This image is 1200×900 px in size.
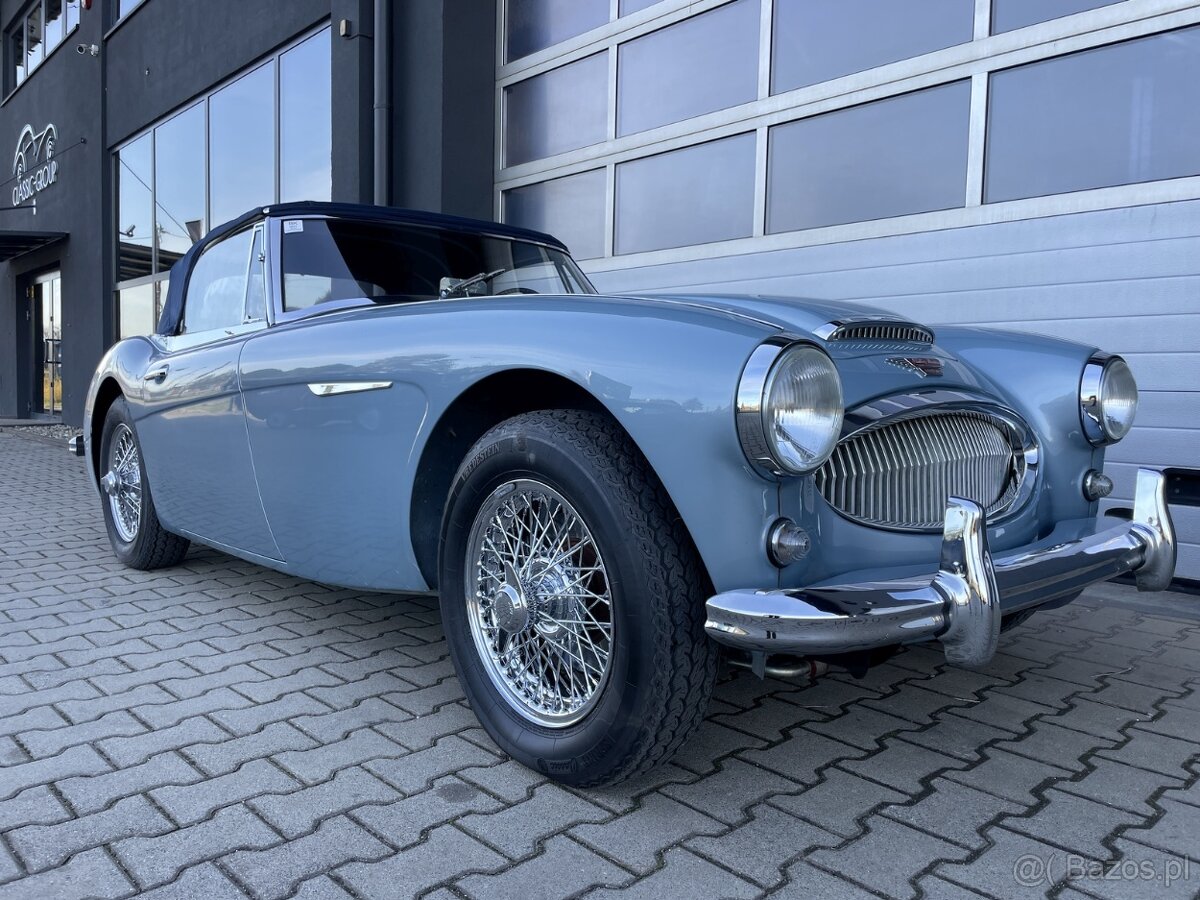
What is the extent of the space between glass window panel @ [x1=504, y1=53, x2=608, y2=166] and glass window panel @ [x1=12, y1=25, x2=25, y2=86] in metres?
14.0

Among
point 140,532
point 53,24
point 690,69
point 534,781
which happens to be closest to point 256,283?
point 140,532

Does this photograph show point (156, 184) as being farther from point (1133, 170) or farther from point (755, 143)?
point (1133, 170)

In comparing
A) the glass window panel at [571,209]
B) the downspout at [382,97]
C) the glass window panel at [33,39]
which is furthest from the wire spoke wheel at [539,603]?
the glass window panel at [33,39]

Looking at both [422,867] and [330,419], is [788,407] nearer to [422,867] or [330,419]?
[422,867]

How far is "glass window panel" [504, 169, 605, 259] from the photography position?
22.5 ft

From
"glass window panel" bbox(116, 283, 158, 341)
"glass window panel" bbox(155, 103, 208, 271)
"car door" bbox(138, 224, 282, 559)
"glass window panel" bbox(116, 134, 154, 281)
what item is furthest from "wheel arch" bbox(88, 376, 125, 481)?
"glass window panel" bbox(116, 134, 154, 281)

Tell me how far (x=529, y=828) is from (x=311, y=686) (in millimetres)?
1049

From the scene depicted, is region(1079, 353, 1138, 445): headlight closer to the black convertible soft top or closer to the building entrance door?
the black convertible soft top

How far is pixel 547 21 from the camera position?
23.6 feet

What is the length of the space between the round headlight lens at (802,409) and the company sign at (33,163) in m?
16.0

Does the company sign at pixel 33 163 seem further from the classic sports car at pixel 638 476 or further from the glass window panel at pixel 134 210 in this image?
the classic sports car at pixel 638 476

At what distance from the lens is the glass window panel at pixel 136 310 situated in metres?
11.7

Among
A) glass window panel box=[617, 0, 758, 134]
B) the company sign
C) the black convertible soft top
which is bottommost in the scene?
the black convertible soft top

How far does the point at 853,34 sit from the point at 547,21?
2.80m
